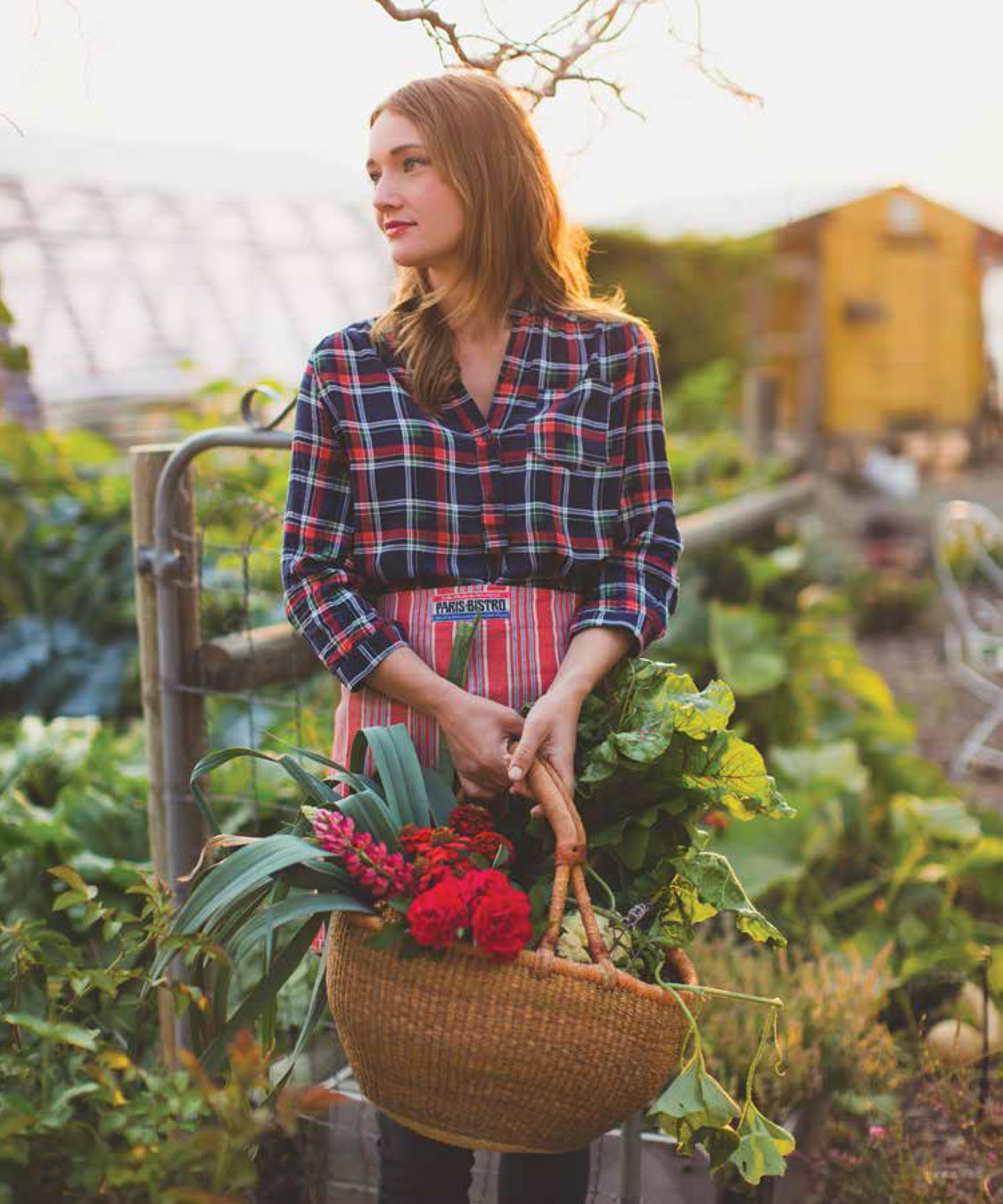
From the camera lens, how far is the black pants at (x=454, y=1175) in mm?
1669

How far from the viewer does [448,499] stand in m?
1.69

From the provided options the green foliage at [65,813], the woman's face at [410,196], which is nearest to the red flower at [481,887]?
the woman's face at [410,196]

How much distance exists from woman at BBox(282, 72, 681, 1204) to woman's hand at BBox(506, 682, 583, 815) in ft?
0.14

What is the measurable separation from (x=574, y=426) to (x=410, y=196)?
14.3 inches

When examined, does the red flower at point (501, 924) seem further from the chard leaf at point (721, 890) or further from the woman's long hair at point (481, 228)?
the woman's long hair at point (481, 228)

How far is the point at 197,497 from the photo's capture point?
2527 millimetres


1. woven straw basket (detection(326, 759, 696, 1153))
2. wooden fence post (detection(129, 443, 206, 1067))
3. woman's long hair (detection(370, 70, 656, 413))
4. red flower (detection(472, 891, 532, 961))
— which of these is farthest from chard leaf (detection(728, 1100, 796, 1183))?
wooden fence post (detection(129, 443, 206, 1067))

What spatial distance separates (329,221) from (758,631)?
5.25 metres

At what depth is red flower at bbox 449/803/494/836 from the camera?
4.83 feet

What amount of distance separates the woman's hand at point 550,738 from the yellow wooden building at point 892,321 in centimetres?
1252

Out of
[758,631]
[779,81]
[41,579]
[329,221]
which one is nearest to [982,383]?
[329,221]

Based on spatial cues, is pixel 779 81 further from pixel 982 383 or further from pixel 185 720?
pixel 982 383

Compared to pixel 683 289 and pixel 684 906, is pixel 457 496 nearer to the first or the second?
pixel 684 906

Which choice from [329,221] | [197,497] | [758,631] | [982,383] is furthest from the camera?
[982,383]
